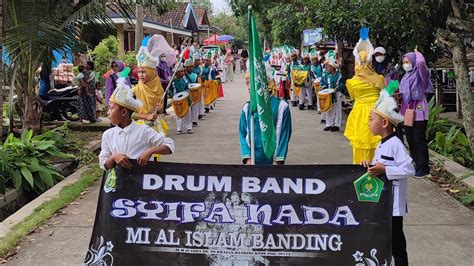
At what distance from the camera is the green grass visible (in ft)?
17.4

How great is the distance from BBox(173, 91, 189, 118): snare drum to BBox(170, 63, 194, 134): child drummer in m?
0.20

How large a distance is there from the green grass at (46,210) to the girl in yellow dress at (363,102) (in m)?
3.47

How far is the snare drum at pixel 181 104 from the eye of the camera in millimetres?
12141

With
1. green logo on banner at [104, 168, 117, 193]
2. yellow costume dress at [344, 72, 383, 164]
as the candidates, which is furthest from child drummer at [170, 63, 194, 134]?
green logo on banner at [104, 168, 117, 193]

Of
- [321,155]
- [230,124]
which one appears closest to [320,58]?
[230,124]

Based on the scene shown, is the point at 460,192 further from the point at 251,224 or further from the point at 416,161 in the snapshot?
the point at 251,224

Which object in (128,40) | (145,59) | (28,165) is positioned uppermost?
(128,40)

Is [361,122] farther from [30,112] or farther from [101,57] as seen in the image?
[101,57]

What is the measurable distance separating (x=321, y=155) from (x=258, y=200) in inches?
244

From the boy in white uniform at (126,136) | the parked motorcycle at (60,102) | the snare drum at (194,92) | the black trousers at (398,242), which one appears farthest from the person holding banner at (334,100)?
the boy in white uniform at (126,136)

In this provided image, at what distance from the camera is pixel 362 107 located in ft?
23.8

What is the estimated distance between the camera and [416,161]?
8.11 metres

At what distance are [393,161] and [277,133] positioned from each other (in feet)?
3.83

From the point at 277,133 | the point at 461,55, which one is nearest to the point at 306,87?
the point at 461,55
